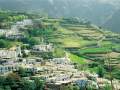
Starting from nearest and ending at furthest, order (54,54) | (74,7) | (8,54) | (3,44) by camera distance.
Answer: (8,54)
(54,54)
(3,44)
(74,7)

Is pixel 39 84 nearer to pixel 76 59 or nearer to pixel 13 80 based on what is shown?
pixel 13 80

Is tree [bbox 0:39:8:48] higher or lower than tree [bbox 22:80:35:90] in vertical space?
higher

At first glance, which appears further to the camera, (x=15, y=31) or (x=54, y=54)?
(x=15, y=31)

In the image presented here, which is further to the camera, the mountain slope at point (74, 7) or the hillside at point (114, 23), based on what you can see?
the mountain slope at point (74, 7)

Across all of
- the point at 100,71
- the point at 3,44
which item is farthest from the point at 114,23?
the point at 100,71

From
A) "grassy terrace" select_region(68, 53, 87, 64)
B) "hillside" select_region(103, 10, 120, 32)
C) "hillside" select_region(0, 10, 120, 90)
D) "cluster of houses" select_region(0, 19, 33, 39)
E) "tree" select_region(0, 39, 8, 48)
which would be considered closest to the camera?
"hillside" select_region(0, 10, 120, 90)

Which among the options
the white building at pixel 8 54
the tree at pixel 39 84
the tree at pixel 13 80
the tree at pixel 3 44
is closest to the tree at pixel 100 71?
the tree at pixel 39 84

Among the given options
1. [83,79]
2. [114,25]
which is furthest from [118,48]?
[114,25]

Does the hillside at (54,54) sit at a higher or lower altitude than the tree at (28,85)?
higher

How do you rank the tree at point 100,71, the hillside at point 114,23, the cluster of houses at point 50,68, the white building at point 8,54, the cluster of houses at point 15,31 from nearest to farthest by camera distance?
1. the cluster of houses at point 50,68
2. the tree at point 100,71
3. the white building at point 8,54
4. the cluster of houses at point 15,31
5. the hillside at point 114,23

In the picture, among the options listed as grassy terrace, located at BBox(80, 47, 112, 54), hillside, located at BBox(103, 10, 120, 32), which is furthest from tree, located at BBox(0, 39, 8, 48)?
hillside, located at BBox(103, 10, 120, 32)

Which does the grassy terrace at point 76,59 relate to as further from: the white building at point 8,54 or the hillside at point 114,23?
the hillside at point 114,23

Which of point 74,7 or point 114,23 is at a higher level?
point 74,7

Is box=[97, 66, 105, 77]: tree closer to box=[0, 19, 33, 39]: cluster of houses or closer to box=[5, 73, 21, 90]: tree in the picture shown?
box=[5, 73, 21, 90]: tree
